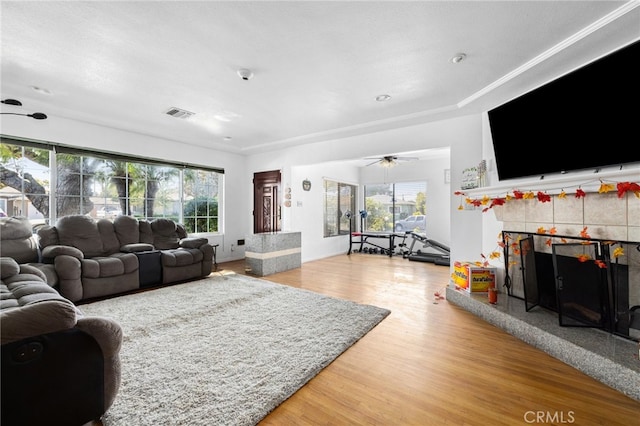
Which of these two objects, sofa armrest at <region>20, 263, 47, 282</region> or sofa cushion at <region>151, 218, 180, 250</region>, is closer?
sofa armrest at <region>20, 263, 47, 282</region>

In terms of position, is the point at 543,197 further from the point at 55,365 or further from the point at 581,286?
the point at 55,365

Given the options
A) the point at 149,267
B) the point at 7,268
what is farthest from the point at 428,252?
the point at 7,268

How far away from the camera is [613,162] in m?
2.24

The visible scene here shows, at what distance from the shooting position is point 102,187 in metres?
4.70

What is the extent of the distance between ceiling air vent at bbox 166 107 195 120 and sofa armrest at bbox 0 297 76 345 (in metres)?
3.27

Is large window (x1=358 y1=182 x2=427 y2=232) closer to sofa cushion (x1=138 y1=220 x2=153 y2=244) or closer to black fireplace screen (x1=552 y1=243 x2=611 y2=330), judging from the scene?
black fireplace screen (x1=552 y1=243 x2=611 y2=330)

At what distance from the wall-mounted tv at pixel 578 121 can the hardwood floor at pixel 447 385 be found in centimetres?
174

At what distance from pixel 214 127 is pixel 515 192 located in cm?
451

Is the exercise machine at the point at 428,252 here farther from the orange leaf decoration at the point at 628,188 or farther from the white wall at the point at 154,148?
the white wall at the point at 154,148

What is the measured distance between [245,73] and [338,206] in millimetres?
5211

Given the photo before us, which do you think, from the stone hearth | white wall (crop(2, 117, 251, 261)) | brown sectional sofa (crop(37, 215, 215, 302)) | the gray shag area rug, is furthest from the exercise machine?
brown sectional sofa (crop(37, 215, 215, 302))

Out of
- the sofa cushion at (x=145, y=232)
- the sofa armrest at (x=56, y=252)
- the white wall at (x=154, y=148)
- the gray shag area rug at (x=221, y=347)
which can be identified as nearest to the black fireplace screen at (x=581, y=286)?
the gray shag area rug at (x=221, y=347)

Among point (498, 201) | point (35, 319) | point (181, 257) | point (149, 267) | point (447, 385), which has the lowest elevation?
point (447, 385)

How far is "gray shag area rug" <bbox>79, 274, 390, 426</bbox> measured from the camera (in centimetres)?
162
